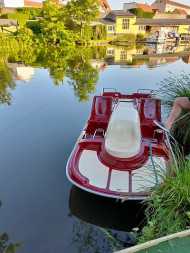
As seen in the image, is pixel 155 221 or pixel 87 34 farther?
pixel 87 34

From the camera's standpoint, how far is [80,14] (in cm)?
3038

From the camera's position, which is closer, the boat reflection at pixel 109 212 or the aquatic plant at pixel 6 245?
the aquatic plant at pixel 6 245

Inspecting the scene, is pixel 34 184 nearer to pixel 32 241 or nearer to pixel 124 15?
pixel 32 241

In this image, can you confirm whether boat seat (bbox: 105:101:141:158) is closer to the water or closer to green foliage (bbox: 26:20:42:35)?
the water

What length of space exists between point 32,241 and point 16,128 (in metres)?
4.56

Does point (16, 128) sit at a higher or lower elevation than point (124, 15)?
lower

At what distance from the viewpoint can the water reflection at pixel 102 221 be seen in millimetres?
3910

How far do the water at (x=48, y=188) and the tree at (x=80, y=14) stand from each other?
844 inches

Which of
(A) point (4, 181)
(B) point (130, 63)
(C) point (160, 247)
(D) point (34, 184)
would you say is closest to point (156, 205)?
Answer: (C) point (160, 247)

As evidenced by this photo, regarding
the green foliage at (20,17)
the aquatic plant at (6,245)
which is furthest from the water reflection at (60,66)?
the green foliage at (20,17)

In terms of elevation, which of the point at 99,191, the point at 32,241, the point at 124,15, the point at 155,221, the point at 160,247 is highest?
the point at 124,15

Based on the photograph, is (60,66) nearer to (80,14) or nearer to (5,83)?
(5,83)

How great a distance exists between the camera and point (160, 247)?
224cm

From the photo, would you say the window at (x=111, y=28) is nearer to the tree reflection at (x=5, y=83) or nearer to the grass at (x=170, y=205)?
the tree reflection at (x=5, y=83)
